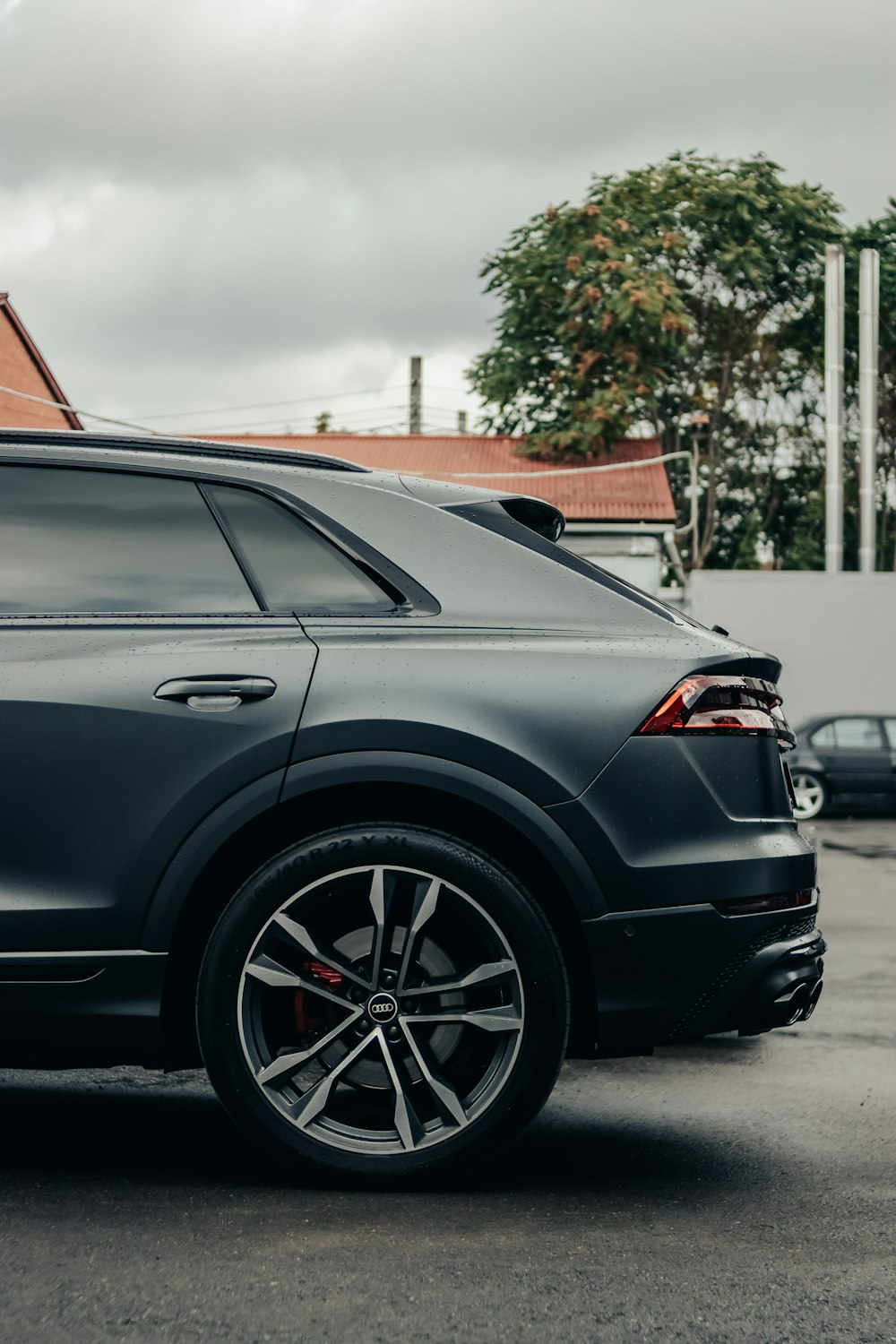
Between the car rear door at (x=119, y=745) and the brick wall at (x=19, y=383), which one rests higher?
the brick wall at (x=19, y=383)

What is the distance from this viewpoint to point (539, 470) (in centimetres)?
3488

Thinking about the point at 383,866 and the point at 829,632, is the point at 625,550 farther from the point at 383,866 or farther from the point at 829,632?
the point at 383,866

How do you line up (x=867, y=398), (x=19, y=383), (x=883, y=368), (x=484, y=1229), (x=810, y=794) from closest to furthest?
(x=484, y=1229) → (x=810, y=794) → (x=867, y=398) → (x=19, y=383) → (x=883, y=368)

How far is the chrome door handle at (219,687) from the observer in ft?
11.8

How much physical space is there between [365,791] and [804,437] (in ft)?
137

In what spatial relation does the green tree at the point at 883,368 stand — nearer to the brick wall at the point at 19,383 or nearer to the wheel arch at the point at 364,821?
the brick wall at the point at 19,383

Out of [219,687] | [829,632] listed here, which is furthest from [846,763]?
[219,687]

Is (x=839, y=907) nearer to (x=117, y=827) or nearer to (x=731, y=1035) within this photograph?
(x=731, y=1035)

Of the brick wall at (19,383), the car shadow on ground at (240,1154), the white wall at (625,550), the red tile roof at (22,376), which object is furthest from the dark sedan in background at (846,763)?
the car shadow on ground at (240,1154)

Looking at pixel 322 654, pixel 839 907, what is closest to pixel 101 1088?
pixel 322 654

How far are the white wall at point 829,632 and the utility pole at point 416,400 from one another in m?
19.9

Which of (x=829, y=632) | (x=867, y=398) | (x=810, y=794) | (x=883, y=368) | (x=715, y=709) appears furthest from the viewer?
(x=883, y=368)

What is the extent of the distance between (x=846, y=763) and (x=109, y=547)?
17.1 m

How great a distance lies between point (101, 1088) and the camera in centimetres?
489
